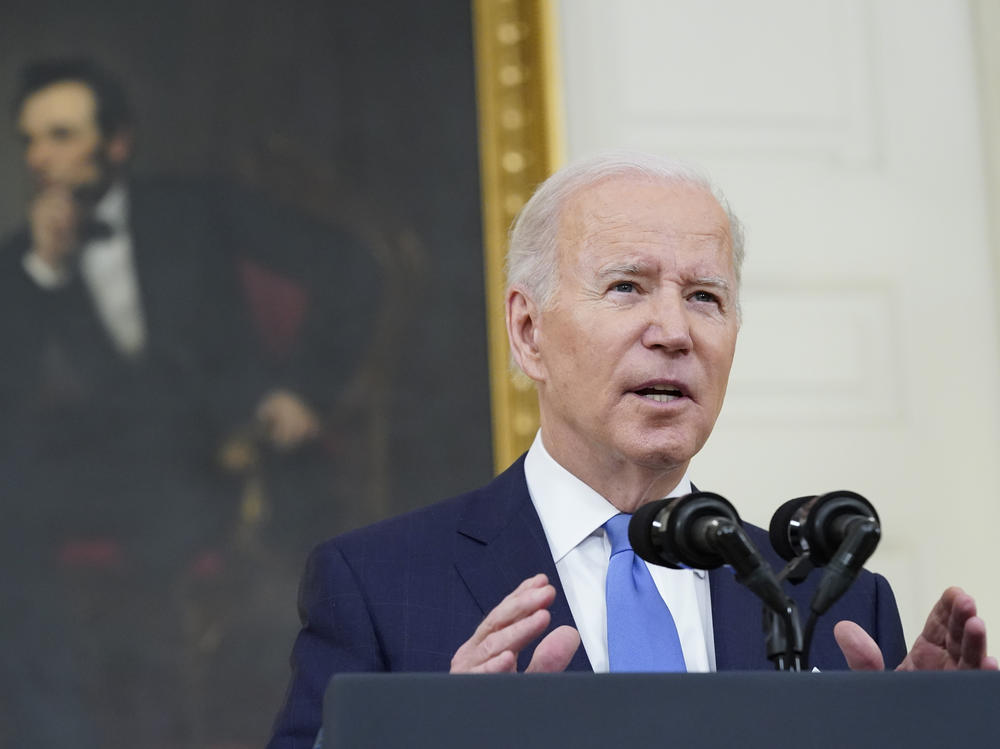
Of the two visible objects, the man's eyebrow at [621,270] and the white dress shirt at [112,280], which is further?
the white dress shirt at [112,280]

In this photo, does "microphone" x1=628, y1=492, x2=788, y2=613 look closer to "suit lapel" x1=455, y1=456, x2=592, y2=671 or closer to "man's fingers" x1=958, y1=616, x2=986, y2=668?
"man's fingers" x1=958, y1=616, x2=986, y2=668

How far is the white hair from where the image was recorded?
2617 millimetres

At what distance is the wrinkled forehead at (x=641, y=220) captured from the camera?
8.25 ft

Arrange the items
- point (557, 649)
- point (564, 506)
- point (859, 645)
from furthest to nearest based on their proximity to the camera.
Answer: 1. point (564, 506)
2. point (859, 645)
3. point (557, 649)

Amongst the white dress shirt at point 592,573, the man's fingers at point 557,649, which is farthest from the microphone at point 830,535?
the white dress shirt at point 592,573

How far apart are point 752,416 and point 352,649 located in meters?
2.27

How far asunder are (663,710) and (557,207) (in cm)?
144

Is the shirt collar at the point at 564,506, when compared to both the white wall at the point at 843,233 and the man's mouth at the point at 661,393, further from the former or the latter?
the white wall at the point at 843,233

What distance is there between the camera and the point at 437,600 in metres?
2.37

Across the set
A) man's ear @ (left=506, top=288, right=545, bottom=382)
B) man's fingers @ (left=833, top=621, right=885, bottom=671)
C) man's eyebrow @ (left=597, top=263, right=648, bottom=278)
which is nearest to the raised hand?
man's fingers @ (left=833, top=621, right=885, bottom=671)

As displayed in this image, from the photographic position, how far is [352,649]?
2.29 meters

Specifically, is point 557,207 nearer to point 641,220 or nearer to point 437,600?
point 641,220

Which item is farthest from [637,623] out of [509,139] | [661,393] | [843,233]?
[843,233]

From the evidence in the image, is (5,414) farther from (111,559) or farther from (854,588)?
(854,588)
